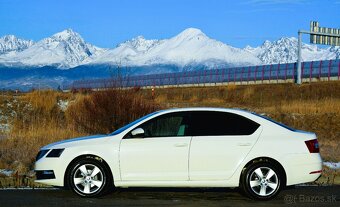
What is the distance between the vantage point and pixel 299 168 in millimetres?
9078

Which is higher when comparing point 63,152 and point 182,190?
point 63,152

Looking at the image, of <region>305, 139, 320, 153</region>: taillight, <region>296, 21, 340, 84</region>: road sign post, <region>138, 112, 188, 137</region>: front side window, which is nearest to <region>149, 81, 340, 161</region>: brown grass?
<region>296, 21, 340, 84</region>: road sign post

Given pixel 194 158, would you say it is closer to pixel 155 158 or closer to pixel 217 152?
pixel 217 152

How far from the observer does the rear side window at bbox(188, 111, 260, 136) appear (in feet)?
30.5

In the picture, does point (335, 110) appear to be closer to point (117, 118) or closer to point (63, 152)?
Answer: point (117, 118)

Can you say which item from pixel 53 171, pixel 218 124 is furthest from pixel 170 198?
pixel 53 171

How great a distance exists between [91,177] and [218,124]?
218 cm

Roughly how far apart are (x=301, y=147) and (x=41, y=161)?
4.13 meters

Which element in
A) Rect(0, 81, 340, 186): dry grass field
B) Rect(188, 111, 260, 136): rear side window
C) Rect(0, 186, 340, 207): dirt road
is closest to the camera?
Rect(0, 186, 340, 207): dirt road

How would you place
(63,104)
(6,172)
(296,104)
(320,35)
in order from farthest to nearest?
(320,35), (296,104), (63,104), (6,172)

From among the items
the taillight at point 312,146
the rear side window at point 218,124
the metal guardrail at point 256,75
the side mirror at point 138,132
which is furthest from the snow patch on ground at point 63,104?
the taillight at point 312,146

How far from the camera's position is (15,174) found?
37.3 feet

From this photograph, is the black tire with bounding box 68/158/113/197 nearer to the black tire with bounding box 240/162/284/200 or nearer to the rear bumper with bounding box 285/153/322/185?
the black tire with bounding box 240/162/284/200

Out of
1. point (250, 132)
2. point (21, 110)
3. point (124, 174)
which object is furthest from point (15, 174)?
point (21, 110)
